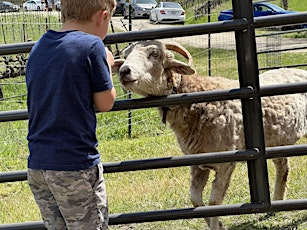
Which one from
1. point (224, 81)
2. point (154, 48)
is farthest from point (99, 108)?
point (224, 81)

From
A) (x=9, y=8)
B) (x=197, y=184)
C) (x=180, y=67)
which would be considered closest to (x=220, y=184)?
(x=197, y=184)

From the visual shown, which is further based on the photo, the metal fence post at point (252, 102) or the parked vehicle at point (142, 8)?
the parked vehicle at point (142, 8)

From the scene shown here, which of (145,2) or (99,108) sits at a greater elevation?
(145,2)

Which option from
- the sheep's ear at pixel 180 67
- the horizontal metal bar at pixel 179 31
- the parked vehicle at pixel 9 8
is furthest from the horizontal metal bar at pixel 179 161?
the parked vehicle at pixel 9 8

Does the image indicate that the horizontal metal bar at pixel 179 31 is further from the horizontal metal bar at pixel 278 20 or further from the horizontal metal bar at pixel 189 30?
the horizontal metal bar at pixel 278 20

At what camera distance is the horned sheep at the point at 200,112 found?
14.9ft

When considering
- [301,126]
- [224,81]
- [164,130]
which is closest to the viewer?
[224,81]

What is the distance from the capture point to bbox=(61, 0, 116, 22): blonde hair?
8.90ft

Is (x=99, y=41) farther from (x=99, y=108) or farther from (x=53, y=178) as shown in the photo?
(x=53, y=178)

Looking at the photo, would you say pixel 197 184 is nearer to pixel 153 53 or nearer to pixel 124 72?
pixel 153 53

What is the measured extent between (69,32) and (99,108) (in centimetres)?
41

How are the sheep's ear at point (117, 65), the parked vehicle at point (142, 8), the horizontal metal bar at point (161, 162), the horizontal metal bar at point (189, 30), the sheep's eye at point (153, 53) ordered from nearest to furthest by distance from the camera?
the horizontal metal bar at point (189, 30) < the horizontal metal bar at point (161, 162) < the sheep's ear at point (117, 65) < the sheep's eye at point (153, 53) < the parked vehicle at point (142, 8)

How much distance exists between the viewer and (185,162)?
3590 millimetres

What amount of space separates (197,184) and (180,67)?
1140 millimetres
